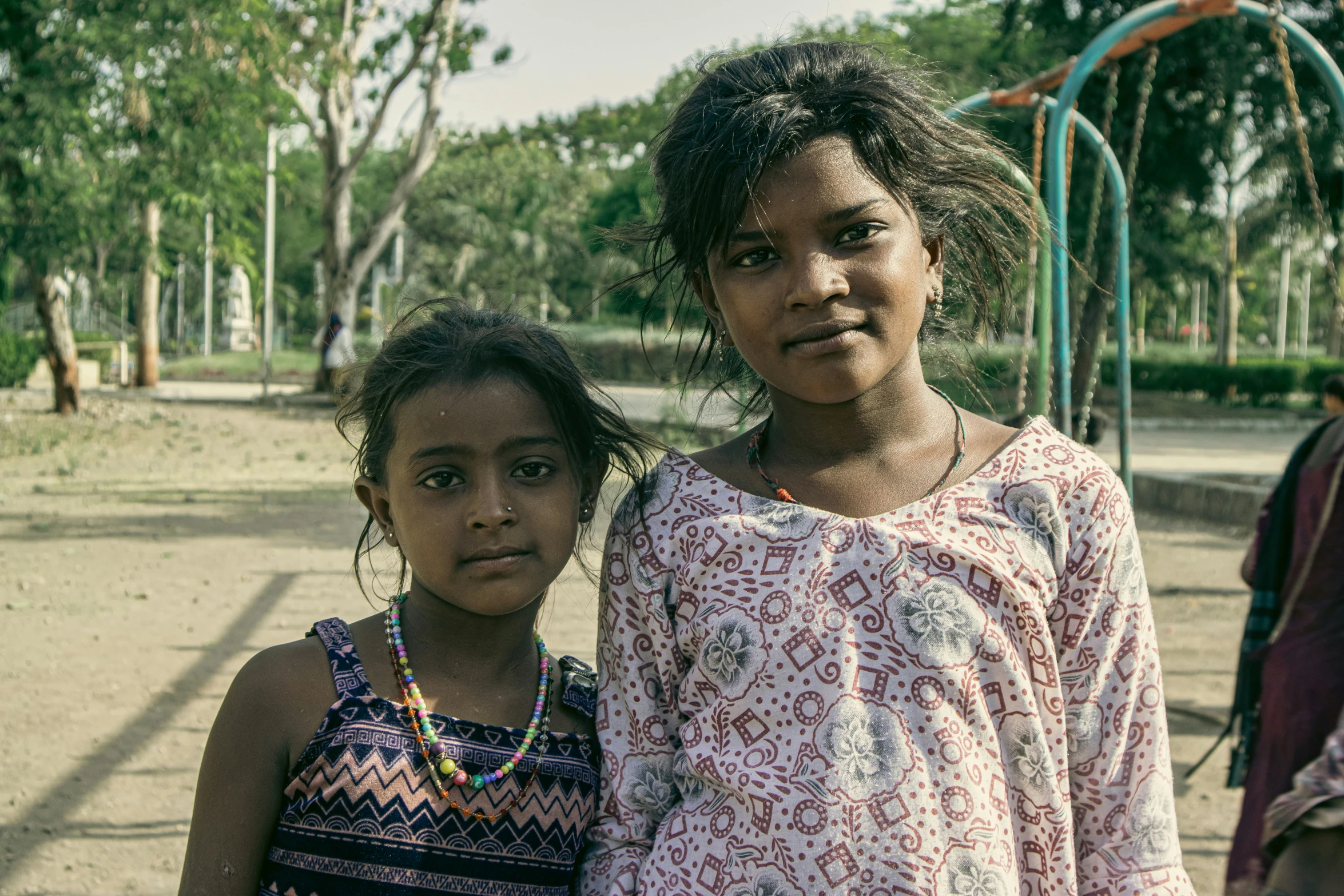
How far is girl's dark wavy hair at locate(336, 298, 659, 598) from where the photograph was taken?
70.0 inches

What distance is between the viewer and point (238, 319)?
4278 centimetres

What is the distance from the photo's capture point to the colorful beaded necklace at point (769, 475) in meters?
1.57

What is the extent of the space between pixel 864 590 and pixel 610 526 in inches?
15.4

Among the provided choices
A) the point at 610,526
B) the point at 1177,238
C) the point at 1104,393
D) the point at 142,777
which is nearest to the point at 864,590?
the point at 610,526

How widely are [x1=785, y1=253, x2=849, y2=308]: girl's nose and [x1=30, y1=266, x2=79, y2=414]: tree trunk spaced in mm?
16126

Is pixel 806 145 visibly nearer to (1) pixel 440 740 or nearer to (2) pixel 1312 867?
(1) pixel 440 740

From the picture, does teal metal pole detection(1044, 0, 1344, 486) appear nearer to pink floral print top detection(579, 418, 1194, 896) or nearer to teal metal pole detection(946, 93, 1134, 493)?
teal metal pole detection(946, 93, 1134, 493)

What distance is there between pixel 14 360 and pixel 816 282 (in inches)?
1053

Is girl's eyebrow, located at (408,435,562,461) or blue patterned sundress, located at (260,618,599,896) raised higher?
girl's eyebrow, located at (408,435,562,461)

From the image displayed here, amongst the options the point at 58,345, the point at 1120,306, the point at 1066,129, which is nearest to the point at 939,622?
the point at 1066,129

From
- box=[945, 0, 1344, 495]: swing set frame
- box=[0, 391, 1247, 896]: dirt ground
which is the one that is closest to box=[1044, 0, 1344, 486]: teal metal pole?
box=[945, 0, 1344, 495]: swing set frame

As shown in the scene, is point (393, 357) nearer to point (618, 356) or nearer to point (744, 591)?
point (744, 591)

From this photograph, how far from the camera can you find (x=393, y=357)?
185cm

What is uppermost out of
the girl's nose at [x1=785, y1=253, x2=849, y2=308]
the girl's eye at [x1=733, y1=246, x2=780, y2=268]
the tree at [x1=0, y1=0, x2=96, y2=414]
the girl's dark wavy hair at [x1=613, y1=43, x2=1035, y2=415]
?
the tree at [x1=0, y1=0, x2=96, y2=414]
